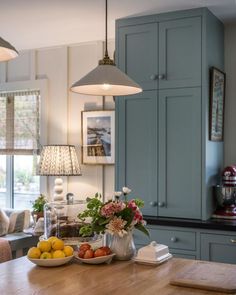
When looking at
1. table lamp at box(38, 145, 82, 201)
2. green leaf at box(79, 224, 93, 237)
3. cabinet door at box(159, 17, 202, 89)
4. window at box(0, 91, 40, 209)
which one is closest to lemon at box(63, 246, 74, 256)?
green leaf at box(79, 224, 93, 237)

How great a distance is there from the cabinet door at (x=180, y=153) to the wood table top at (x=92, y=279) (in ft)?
3.74

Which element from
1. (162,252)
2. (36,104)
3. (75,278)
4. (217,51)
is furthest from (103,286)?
(36,104)

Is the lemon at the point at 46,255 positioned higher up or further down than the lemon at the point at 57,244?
further down

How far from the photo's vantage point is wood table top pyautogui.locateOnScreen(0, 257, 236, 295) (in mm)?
1970

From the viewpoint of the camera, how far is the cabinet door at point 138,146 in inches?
146

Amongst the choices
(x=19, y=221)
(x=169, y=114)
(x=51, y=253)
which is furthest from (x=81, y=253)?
(x=19, y=221)

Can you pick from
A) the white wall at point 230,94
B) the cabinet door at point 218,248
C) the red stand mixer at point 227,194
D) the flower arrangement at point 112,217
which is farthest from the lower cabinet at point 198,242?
the flower arrangement at point 112,217

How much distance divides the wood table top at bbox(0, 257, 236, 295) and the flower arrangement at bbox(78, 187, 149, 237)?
18 cm

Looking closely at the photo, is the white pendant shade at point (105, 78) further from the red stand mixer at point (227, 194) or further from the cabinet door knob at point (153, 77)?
the red stand mixer at point (227, 194)

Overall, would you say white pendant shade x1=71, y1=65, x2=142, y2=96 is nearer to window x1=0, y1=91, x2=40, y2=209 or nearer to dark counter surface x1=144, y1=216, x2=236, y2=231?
dark counter surface x1=144, y1=216, x2=236, y2=231

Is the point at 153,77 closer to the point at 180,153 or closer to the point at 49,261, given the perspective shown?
the point at 180,153

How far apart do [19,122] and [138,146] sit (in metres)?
1.79

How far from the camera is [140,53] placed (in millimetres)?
3779

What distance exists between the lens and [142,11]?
3.64 metres
